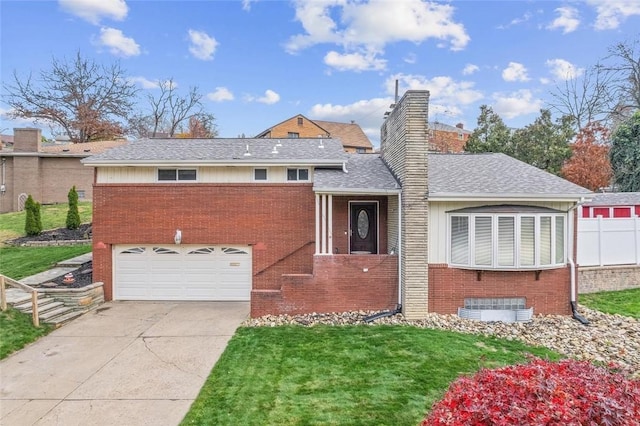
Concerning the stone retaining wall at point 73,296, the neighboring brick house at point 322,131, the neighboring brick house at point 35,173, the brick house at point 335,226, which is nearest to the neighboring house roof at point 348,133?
the neighboring brick house at point 322,131

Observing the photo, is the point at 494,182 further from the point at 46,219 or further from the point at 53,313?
the point at 46,219

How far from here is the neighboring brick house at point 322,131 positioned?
40.3 metres

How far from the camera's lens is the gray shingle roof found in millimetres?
11094

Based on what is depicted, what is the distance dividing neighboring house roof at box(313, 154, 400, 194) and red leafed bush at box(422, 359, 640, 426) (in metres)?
6.98

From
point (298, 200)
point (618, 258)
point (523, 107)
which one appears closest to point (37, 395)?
point (298, 200)

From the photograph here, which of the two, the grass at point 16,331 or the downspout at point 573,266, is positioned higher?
the downspout at point 573,266

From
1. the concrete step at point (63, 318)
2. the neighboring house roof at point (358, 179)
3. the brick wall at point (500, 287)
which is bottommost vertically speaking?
the concrete step at point (63, 318)

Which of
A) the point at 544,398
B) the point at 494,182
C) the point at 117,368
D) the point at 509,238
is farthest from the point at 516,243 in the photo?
the point at 117,368

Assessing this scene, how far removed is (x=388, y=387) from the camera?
5.93 meters

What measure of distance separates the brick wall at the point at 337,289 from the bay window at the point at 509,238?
6.81 ft

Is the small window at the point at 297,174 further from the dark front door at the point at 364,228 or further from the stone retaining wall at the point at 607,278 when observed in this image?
the stone retaining wall at the point at 607,278

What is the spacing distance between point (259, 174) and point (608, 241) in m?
12.0

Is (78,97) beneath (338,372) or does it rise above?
above

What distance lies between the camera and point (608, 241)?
39.6ft
